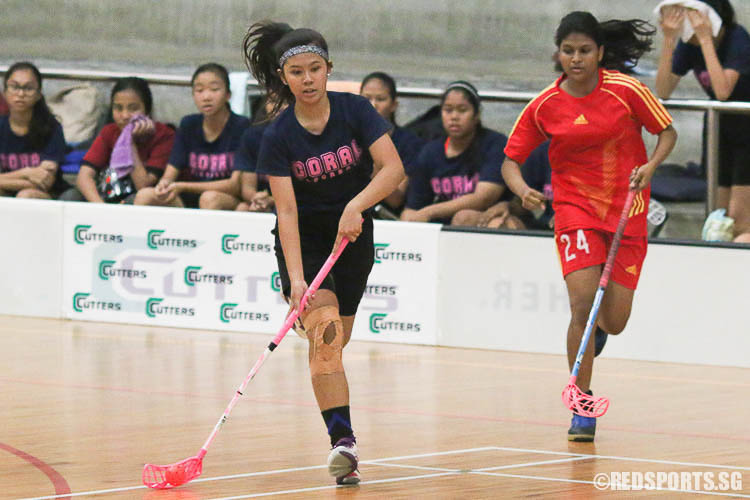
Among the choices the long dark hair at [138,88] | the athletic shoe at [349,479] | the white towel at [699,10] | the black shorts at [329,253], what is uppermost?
the white towel at [699,10]

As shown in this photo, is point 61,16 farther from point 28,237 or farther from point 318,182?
point 318,182

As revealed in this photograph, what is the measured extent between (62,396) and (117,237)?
328 centimetres

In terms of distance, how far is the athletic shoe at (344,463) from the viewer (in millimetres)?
5488

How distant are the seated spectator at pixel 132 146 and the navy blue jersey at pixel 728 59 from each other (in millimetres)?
4000

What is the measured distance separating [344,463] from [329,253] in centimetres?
92

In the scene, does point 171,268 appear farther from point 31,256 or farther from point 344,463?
point 344,463

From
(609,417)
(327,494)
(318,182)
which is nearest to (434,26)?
(609,417)

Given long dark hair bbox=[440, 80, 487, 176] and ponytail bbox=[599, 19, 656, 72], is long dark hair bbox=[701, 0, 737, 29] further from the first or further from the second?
ponytail bbox=[599, 19, 656, 72]

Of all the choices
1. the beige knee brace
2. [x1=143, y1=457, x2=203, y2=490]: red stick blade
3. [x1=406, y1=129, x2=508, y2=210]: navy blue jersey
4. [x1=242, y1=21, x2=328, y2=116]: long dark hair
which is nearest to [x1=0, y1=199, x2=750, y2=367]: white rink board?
[x1=406, y1=129, x2=508, y2=210]: navy blue jersey

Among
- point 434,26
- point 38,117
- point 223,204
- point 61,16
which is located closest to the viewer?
point 223,204

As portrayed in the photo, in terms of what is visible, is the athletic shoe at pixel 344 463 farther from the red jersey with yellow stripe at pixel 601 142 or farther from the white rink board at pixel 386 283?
the white rink board at pixel 386 283

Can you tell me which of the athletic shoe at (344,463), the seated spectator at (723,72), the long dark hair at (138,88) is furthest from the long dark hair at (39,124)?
the athletic shoe at (344,463)

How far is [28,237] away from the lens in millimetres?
11055

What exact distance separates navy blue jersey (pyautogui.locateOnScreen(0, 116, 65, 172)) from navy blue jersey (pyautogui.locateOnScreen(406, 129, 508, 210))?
119 inches
